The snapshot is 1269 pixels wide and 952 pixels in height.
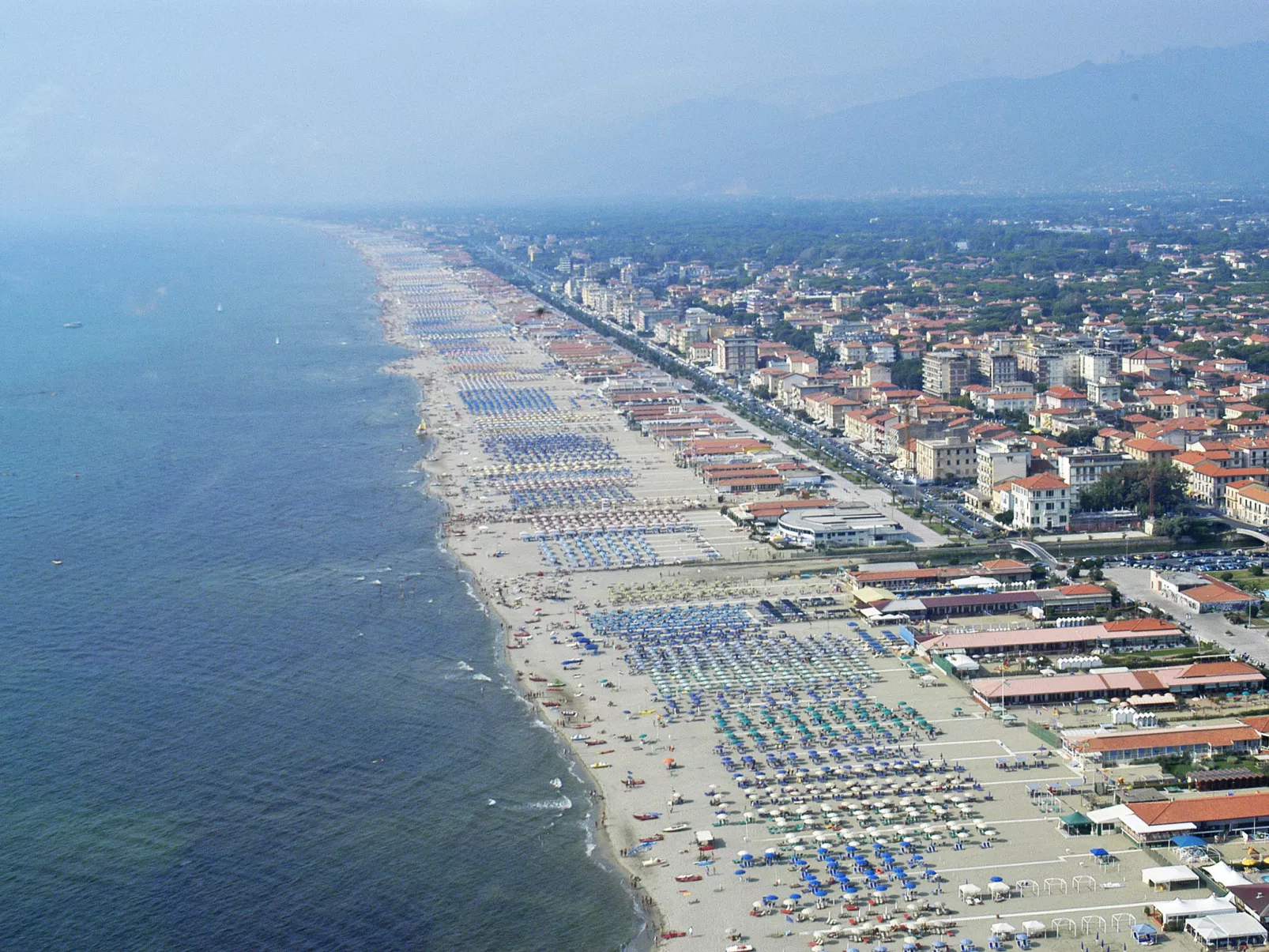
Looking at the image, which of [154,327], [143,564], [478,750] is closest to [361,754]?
[478,750]

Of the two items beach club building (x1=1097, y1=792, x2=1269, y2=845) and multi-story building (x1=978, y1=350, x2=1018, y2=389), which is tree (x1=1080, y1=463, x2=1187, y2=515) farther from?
multi-story building (x1=978, y1=350, x2=1018, y2=389)

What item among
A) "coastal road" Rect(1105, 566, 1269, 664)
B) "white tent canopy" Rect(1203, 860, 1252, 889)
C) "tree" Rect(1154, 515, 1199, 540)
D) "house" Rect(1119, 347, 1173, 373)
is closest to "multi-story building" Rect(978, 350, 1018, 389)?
"house" Rect(1119, 347, 1173, 373)

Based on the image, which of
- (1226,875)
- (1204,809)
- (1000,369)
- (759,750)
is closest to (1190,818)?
(1204,809)

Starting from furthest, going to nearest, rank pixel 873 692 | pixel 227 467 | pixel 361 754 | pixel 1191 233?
1. pixel 1191 233
2. pixel 227 467
3. pixel 873 692
4. pixel 361 754

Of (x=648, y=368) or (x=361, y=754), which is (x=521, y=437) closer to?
(x=648, y=368)

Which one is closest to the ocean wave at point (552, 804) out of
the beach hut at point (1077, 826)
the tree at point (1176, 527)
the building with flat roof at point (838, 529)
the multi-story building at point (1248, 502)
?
the beach hut at point (1077, 826)

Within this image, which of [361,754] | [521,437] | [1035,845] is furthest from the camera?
[521,437]

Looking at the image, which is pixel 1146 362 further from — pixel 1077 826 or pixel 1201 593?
pixel 1077 826
